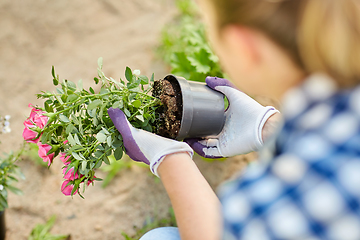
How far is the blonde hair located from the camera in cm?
45

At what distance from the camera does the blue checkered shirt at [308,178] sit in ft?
1.43

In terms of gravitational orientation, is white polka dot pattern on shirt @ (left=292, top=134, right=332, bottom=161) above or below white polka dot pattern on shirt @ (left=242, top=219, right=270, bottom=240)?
above

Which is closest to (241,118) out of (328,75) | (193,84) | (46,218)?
(193,84)

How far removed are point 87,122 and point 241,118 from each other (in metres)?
0.65

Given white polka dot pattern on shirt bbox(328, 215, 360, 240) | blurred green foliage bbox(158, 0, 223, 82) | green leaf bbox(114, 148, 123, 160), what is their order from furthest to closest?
blurred green foliage bbox(158, 0, 223, 82), green leaf bbox(114, 148, 123, 160), white polka dot pattern on shirt bbox(328, 215, 360, 240)

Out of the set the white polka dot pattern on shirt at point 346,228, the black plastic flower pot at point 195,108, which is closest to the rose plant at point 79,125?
the black plastic flower pot at point 195,108

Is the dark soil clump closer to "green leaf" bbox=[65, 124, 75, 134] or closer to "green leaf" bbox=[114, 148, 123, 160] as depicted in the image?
"green leaf" bbox=[114, 148, 123, 160]

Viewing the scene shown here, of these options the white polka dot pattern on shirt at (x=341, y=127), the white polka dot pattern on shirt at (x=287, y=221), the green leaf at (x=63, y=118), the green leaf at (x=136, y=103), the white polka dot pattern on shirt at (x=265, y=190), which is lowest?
the green leaf at (x=63, y=118)

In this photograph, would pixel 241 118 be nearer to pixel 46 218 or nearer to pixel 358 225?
pixel 358 225

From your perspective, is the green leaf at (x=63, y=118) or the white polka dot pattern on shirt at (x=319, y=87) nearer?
the white polka dot pattern on shirt at (x=319, y=87)

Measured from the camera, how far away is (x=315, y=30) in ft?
1.54

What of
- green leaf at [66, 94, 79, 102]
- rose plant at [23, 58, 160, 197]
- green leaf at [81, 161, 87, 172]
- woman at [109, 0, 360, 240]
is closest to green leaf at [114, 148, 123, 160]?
rose plant at [23, 58, 160, 197]

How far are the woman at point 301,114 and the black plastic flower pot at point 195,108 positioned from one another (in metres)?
0.45

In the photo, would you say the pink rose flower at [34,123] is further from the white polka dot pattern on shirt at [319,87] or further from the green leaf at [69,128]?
the white polka dot pattern on shirt at [319,87]
